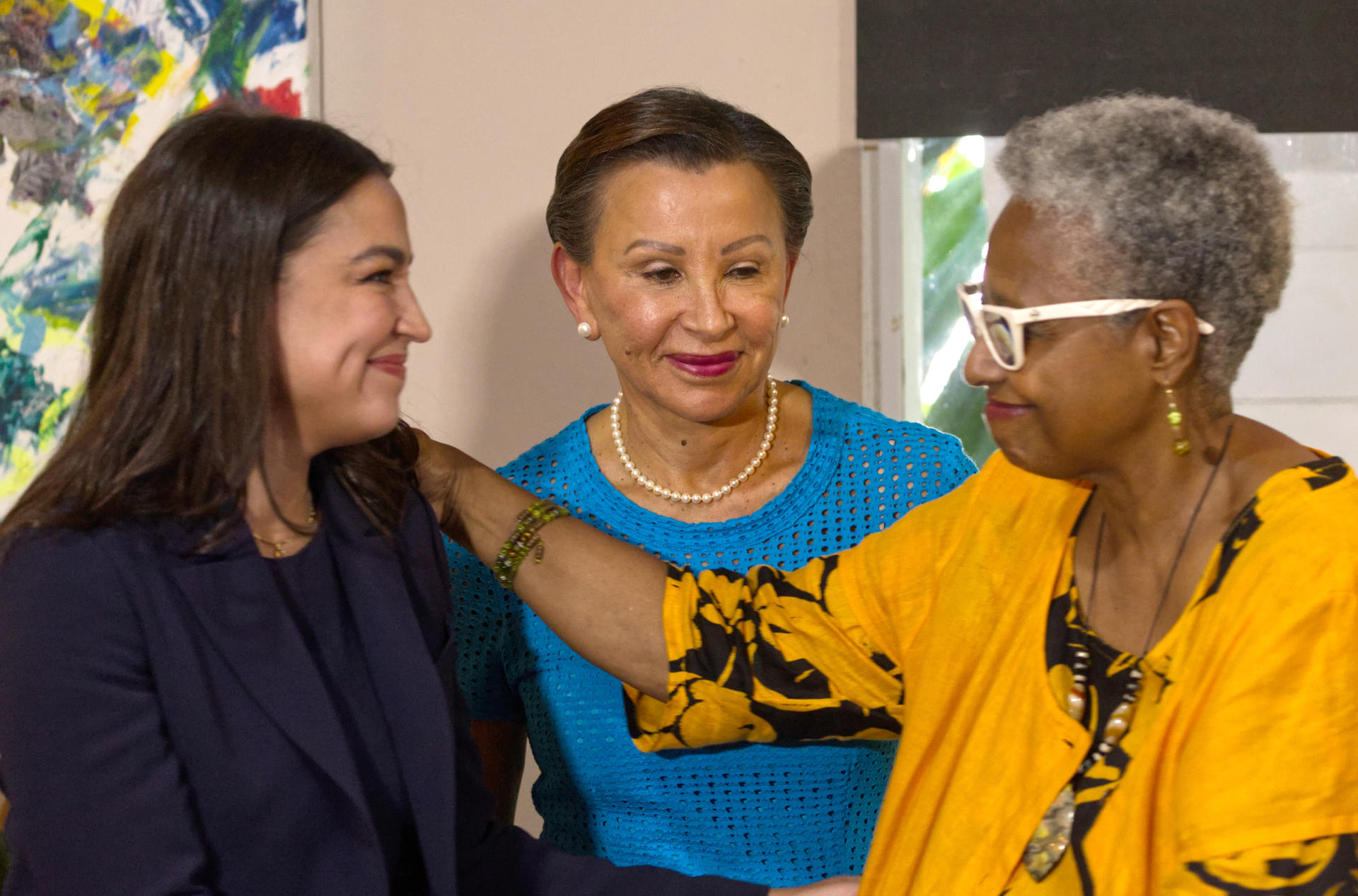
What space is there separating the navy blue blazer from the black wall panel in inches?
68.3

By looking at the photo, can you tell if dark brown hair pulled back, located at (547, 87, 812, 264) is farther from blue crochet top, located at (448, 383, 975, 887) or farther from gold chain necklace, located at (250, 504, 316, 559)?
gold chain necklace, located at (250, 504, 316, 559)

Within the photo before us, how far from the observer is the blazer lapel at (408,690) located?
139cm

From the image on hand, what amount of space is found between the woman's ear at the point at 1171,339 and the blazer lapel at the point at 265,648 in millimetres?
919

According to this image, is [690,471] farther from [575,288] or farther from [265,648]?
[265,648]

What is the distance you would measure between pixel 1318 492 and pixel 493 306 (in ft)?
6.43

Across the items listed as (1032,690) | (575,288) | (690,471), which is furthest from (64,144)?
(1032,690)

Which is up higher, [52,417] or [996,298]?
[996,298]

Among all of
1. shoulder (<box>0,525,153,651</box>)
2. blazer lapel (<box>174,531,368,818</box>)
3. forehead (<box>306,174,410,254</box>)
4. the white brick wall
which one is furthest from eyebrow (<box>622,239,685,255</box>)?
the white brick wall

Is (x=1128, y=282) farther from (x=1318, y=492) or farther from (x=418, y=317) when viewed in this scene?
(x=418, y=317)

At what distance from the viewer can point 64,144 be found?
2312 millimetres

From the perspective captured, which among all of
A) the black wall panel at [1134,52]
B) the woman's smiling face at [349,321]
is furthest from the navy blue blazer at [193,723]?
the black wall panel at [1134,52]

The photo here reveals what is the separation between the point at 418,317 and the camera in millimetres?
1400

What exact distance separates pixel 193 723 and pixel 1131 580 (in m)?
0.98

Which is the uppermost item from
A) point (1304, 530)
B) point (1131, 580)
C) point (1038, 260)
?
point (1038, 260)
